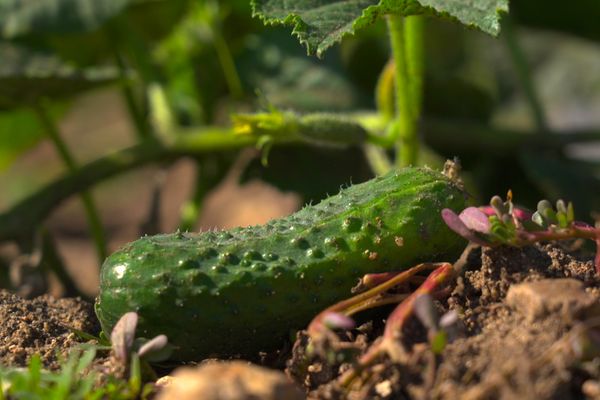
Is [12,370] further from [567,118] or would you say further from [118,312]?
[567,118]

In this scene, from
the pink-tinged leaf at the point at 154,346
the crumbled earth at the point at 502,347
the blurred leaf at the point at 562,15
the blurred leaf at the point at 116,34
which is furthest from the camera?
the blurred leaf at the point at 562,15

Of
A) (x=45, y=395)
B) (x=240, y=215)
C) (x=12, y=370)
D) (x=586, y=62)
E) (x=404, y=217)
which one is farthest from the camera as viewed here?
(x=240, y=215)

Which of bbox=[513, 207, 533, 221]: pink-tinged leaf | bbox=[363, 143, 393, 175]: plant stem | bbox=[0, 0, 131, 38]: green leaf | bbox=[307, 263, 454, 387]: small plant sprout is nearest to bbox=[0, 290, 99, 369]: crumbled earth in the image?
bbox=[307, 263, 454, 387]: small plant sprout

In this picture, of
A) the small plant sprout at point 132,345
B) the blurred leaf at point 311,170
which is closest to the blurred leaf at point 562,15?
the blurred leaf at point 311,170

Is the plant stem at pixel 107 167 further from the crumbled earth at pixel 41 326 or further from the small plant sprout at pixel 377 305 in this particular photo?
the small plant sprout at pixel 377 305

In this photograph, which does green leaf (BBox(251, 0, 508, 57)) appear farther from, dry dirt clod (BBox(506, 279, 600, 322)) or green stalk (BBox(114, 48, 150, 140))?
green stalk (BBox(114, 48, 150, 140))

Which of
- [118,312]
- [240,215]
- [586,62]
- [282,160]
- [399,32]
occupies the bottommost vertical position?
[240,215]

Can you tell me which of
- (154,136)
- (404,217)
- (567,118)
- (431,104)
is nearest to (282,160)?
(154,136)
